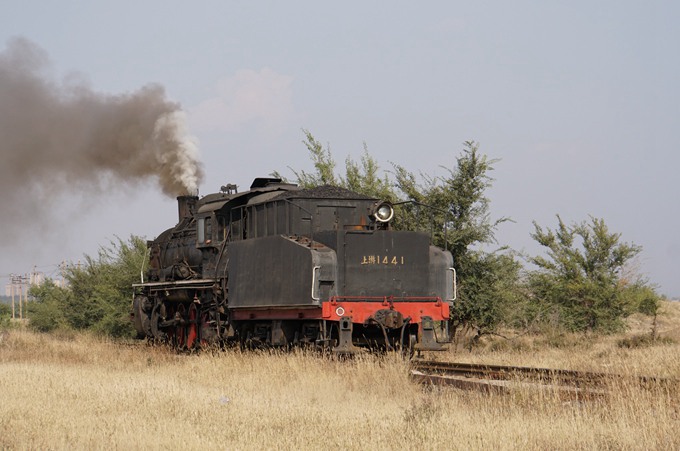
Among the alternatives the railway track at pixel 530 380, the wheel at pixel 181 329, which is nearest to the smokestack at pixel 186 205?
the wheel at pixel 181 329

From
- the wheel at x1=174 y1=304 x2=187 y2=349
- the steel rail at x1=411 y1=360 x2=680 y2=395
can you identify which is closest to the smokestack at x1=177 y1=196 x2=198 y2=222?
the wheel at x1=174 y1=304 x2=187 y2=349

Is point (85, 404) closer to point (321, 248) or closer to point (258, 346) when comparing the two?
point (321, 248)

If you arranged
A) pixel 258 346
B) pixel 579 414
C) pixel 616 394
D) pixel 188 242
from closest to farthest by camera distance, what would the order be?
pixel 579 414, pixel 616 394, pixel 258 346, pixel 188 242

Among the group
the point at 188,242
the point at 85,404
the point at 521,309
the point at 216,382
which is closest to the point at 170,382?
the point at 216,382

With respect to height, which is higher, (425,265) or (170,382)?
(425,265)

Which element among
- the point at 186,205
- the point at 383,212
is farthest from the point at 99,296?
the point at 383,212

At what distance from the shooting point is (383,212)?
16984 millimetres

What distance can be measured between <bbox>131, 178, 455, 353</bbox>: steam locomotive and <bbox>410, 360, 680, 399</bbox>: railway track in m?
1.59

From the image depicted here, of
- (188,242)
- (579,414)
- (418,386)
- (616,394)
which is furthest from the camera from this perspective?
(188,242)

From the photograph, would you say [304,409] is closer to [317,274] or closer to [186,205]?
[317,274]

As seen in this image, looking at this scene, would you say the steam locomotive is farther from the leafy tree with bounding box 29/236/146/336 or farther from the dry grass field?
the leafy tree with bounding box 29/236/146/336

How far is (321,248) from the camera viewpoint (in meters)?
16.0

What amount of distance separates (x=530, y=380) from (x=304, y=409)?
359 cm

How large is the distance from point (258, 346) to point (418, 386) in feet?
21.0
